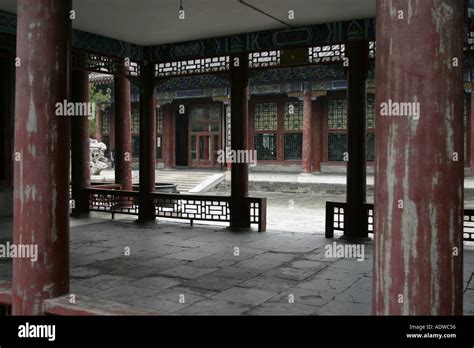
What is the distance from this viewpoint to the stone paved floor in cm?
554

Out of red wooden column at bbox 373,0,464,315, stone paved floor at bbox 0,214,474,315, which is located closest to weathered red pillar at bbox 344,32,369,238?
stone paved floor at bbox 0,214,474,315

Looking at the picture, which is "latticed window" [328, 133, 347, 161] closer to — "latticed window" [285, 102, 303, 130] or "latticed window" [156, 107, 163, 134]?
"latticed window" [285, 102, 303, 130]

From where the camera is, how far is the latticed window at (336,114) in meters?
24.2

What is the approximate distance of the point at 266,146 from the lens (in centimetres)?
2598

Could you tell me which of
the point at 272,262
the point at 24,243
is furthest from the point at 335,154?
the point at 24,243

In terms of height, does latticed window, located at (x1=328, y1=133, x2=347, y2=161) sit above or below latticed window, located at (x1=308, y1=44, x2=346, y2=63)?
below

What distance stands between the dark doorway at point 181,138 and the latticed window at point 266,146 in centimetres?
439

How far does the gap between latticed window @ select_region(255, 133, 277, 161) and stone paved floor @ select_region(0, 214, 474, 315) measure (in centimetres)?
1530

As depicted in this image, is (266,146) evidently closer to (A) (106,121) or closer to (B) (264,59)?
(A) (106,121)

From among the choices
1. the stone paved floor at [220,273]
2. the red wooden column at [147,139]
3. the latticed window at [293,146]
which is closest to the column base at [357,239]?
the stone paved floor at [220,273]

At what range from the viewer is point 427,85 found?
227 cm

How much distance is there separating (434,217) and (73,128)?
39.6 ft

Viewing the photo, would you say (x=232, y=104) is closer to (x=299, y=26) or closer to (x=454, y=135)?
(x=299, y=26)

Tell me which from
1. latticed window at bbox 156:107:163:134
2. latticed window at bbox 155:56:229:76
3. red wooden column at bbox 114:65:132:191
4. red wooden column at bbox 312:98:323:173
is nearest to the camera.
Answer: latticed window at bbox 155:56:229:76
